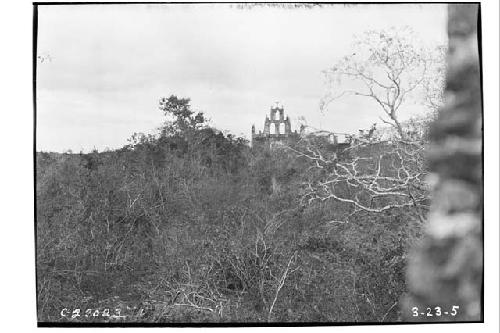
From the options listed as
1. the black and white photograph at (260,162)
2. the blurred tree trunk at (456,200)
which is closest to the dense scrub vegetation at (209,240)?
the black and white photograph at (260,162)

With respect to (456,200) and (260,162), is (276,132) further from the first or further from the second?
(456,200)

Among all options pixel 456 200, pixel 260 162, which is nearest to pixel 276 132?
pixel 260 162

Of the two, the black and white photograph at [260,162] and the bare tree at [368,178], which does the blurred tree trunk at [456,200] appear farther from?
the bare tree at [368,178]

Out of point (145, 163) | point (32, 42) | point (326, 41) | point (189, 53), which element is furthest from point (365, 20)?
point (32, 42)

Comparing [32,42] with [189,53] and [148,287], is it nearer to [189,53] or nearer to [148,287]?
[189,53]

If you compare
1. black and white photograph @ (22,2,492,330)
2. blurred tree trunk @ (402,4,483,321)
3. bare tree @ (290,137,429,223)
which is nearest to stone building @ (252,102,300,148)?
black and white photograph @ (22,2,492,330)

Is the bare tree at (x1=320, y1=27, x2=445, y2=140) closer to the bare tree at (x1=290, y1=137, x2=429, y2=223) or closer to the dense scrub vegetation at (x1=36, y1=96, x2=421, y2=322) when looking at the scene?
the bare tree at (x1=290, y1=137, x2=429, y2=223)
